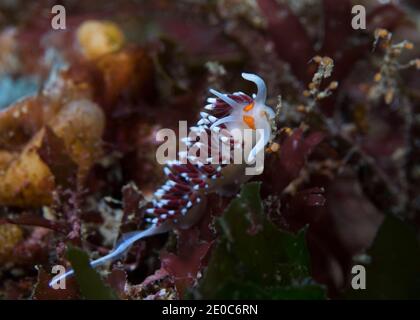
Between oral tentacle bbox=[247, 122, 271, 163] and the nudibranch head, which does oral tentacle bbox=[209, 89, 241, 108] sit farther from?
oral tentacle bbox=[247, 122, 271, 163]

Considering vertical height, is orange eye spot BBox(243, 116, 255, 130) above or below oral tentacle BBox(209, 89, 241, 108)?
below

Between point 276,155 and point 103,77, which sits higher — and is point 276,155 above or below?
below

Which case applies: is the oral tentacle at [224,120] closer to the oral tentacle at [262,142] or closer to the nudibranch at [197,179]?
the nudibranch at [197,179]

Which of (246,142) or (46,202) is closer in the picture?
(246,142)

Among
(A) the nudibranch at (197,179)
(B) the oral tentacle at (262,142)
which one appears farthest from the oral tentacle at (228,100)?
(B) the oral tentacle at (262,142)

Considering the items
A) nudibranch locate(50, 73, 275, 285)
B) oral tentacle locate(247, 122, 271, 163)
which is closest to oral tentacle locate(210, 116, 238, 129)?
nudibranch locate(50, 73, 275, 285)

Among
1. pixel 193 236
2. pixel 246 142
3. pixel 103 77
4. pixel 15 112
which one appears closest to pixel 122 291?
pixel 193 236
